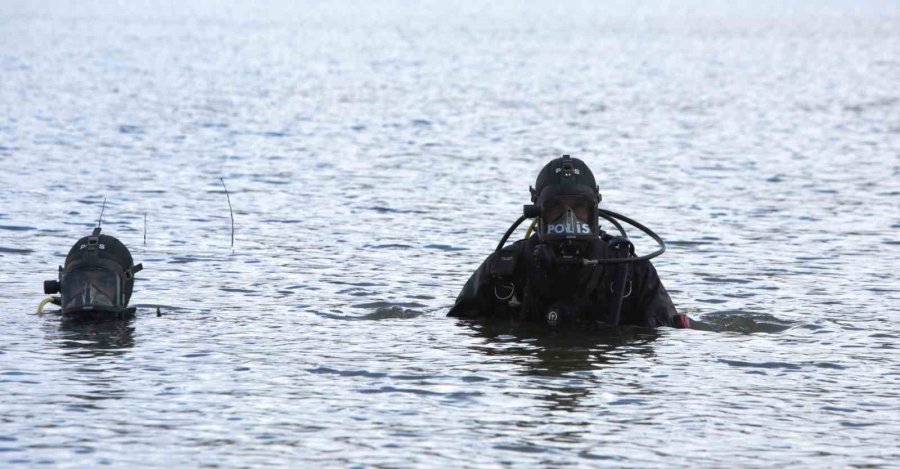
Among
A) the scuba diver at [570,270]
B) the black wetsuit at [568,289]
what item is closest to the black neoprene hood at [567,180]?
the scuba diver at [570,270]

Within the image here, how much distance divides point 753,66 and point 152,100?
93.0 feet

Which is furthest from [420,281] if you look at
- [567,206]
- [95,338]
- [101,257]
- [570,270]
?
[95,338]

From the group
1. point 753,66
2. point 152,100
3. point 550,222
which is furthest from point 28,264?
point 753,66

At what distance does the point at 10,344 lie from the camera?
10242 millimetres

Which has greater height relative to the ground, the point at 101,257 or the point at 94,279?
the point at 101,257

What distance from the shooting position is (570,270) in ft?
34.8

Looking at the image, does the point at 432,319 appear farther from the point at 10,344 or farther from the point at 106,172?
the point at 106,172

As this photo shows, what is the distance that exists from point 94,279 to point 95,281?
17mm

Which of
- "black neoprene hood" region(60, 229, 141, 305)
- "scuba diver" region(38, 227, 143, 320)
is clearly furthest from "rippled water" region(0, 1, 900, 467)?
"black neoprene hood" region(60, 229, 141, 305)

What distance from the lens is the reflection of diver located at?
9305 mm

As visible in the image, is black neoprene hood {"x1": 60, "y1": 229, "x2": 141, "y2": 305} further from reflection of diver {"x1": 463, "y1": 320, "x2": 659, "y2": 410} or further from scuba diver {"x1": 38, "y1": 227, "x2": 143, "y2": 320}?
reflection of diver {"x1": 463, "y1": 320, "x2": 659, "y2": 410}

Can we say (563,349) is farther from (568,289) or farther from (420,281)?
(420,281)

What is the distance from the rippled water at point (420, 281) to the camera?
26.8 feet

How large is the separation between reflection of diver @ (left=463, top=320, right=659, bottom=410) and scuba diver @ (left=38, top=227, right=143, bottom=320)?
2520 mm
